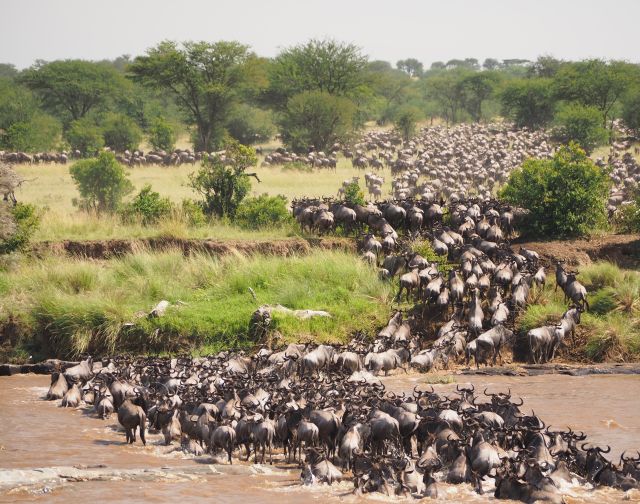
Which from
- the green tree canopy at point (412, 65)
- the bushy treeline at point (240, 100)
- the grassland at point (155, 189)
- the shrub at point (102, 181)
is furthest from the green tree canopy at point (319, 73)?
the green tree canopy at point (412, 65)

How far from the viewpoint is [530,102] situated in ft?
234

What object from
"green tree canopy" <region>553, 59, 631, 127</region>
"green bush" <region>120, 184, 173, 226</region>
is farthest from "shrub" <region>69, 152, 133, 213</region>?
"green tree canopy" <region>553, 59, 631, 127</region>

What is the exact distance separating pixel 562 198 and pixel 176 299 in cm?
1029

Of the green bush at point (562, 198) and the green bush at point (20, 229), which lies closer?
Answer: the green bush at point (20, 229)

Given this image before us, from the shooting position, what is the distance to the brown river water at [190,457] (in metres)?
10.5

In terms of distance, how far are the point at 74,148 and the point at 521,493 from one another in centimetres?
5080

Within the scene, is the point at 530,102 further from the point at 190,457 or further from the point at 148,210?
the point at 190,457

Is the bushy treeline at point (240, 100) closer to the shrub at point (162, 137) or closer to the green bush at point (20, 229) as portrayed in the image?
the shrub at point (162, 137)

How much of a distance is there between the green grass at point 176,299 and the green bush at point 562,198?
533 centimetres

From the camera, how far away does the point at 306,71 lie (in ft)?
218

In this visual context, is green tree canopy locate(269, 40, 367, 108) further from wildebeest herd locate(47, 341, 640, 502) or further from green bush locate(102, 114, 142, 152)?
wildebeest herd locate(47, 341, 640, 502)

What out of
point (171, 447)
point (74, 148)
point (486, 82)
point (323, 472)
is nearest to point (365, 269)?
point (171, 447)

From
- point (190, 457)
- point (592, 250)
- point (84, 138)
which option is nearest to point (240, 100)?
point (84, 138)

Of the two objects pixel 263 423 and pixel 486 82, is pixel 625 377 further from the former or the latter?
pixel 486 82
